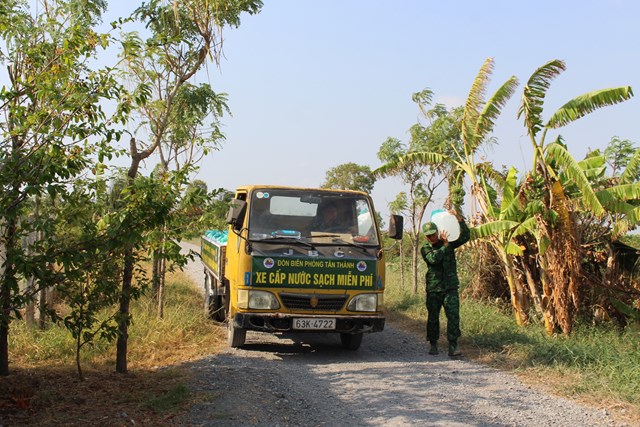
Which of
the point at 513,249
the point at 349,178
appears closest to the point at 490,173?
the point at 513,249

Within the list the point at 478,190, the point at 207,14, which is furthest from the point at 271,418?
the point at 478,190

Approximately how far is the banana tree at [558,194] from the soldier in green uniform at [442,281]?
1.46 meters

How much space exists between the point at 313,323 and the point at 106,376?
249 centimetres

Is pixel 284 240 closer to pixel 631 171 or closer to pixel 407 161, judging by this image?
pixel 407 161

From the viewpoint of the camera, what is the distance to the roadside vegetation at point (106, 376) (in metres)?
5.44

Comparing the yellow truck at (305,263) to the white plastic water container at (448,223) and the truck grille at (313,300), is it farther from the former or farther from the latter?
the white plastic water container at (448,223)

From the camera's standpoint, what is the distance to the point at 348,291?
786 centimetres

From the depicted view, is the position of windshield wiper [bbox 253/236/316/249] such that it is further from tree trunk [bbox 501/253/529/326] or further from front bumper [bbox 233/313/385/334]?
tree trunk [bbox 501/253/529/326]

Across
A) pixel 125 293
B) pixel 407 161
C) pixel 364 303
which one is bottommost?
pixel 364 303

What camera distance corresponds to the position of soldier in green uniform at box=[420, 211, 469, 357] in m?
8.29

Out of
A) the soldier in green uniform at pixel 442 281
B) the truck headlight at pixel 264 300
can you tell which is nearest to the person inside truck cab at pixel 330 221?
the soldier in green uniform at pixel 442 281

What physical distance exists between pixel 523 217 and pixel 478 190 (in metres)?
1.35

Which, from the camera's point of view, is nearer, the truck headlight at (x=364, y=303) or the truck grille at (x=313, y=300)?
the truck grille at (x=313, y=300)

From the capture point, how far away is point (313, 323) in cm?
775
